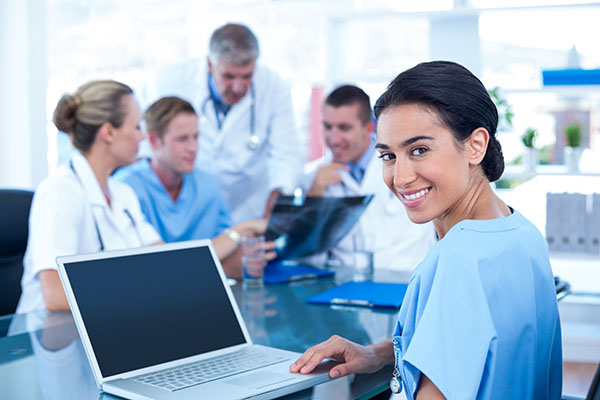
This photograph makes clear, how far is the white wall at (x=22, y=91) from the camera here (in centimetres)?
348

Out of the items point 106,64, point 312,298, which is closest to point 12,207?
point 312,298

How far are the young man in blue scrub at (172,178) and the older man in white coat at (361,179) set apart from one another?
0.54 metres

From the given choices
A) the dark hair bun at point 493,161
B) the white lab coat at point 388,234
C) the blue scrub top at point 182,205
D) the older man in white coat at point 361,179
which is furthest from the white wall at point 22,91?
the dark hair bun at point 493,161

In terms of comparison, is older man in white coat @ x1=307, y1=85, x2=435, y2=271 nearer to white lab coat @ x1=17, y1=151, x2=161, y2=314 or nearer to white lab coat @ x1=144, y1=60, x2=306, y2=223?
white lab coat @ x1=144, y1=60, x2=306, y2=223

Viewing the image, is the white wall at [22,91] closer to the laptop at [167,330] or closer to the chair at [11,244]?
the chair at [11,244]

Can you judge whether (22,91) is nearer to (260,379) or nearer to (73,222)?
(73,222)

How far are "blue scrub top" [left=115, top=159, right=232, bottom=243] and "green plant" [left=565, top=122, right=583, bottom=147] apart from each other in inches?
67.5

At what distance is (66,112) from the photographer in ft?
7.50

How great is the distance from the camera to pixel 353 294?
1944 mm

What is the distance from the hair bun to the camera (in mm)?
2277

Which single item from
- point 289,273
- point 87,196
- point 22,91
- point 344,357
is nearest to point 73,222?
point 87,196

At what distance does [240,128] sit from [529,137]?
4.71 feet

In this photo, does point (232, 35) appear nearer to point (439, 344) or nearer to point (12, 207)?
point (12, 207)

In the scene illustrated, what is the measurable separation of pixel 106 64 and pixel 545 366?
12.0 ft
